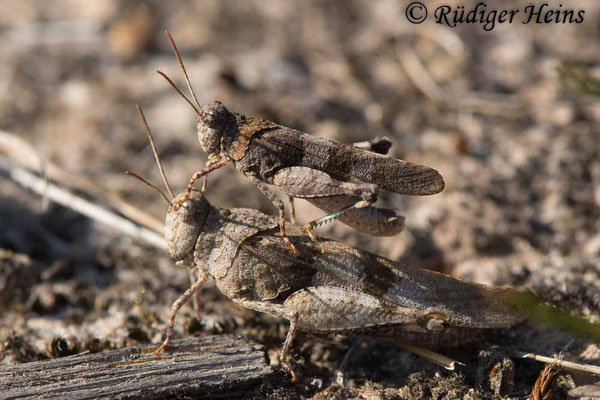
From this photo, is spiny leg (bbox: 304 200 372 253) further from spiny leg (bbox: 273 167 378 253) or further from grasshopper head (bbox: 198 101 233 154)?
grasshopper head (bbox: 198 101 233 154)

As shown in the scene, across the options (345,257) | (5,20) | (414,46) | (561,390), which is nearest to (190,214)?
(345,257)

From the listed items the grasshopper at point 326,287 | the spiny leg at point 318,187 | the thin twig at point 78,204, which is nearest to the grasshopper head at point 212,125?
the grasshopper at point 326,287

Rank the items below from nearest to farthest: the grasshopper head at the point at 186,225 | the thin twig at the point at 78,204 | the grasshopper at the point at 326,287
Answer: the grasshopper at the point at 326,287
the grasshopper head at the point at 186,225
the thin twig at the point at 78,204

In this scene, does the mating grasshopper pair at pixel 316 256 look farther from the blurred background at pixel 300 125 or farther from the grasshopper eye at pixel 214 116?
the blurred background at pixel 300 125

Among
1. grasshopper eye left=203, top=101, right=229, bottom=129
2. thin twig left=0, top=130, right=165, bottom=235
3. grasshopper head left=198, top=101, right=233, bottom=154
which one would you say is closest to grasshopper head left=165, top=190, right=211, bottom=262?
grasshopper head left=198, top=101, right=233, bottom=154

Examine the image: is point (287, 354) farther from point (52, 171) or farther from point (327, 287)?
point (52, 171)

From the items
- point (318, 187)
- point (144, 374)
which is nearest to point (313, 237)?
point (318, 187)
